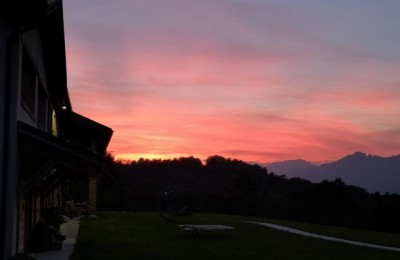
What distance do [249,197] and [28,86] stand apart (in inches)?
1523

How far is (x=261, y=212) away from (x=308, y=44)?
26.5 meters

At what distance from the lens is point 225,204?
149 ft

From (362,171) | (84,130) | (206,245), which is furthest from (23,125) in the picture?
(362,171)

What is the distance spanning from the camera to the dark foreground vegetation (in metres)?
37.4

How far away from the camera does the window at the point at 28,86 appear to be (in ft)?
35.4

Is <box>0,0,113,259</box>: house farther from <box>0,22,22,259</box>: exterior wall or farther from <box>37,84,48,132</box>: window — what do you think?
<box>37,84,48,132</box>: window

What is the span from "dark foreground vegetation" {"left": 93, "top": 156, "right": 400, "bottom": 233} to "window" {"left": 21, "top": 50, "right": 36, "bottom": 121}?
13393mm

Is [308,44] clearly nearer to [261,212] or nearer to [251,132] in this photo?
[251,132]

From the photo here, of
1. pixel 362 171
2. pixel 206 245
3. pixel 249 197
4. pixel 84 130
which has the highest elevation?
pixel 362 171

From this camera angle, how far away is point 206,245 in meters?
16.4

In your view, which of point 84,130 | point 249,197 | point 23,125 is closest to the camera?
point 23,125

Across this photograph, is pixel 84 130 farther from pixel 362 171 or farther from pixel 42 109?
pixel 362 171

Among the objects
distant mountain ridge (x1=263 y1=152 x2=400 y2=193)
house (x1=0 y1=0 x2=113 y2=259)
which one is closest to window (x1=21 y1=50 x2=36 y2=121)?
house (x1=0 y1=0 x2=113 y2=259)

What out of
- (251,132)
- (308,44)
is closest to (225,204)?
(251,132)
